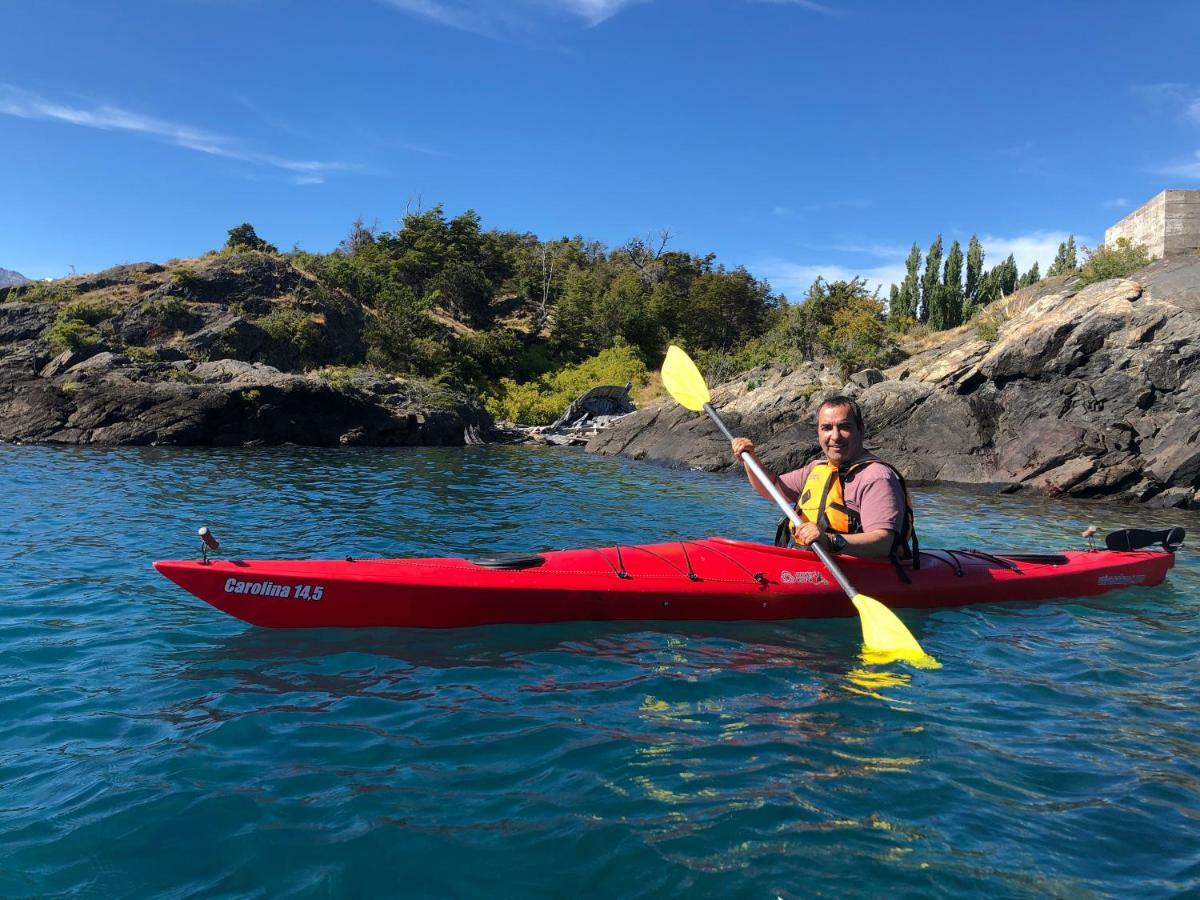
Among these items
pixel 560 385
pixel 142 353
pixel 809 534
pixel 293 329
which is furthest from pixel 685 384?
pixel 560 385

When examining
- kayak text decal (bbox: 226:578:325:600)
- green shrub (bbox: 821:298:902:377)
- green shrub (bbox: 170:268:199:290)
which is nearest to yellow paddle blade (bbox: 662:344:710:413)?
kayak text decal (bbox: 226:578:325:600)

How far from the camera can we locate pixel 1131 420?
14.1 metres

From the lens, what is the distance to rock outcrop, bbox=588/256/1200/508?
13492 mm

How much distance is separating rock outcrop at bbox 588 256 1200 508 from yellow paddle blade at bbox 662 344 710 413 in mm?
9213

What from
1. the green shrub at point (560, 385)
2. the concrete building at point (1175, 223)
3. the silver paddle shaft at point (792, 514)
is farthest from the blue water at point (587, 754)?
the green shrub at point (560, 385)

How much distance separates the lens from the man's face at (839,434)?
5.19 meters

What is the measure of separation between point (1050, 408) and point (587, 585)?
44.9ft

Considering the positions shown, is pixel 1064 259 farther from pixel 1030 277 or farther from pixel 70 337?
pixel 70 337

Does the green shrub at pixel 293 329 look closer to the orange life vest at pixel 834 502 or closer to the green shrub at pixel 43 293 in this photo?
the green shrub at pixel 43 293

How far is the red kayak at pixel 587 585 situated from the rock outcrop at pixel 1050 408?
29.2ft

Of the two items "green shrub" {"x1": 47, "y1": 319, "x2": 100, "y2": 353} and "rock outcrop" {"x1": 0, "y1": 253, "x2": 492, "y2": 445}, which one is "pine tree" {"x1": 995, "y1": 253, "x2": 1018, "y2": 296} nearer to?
"rock outcrop" {"x1": 0, "y1": 253, "x2": 492, "y2": 445}

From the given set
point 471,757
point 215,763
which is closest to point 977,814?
point 471,757

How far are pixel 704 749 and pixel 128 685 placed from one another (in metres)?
2.94

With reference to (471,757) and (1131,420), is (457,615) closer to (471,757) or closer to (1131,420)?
(471,757)
